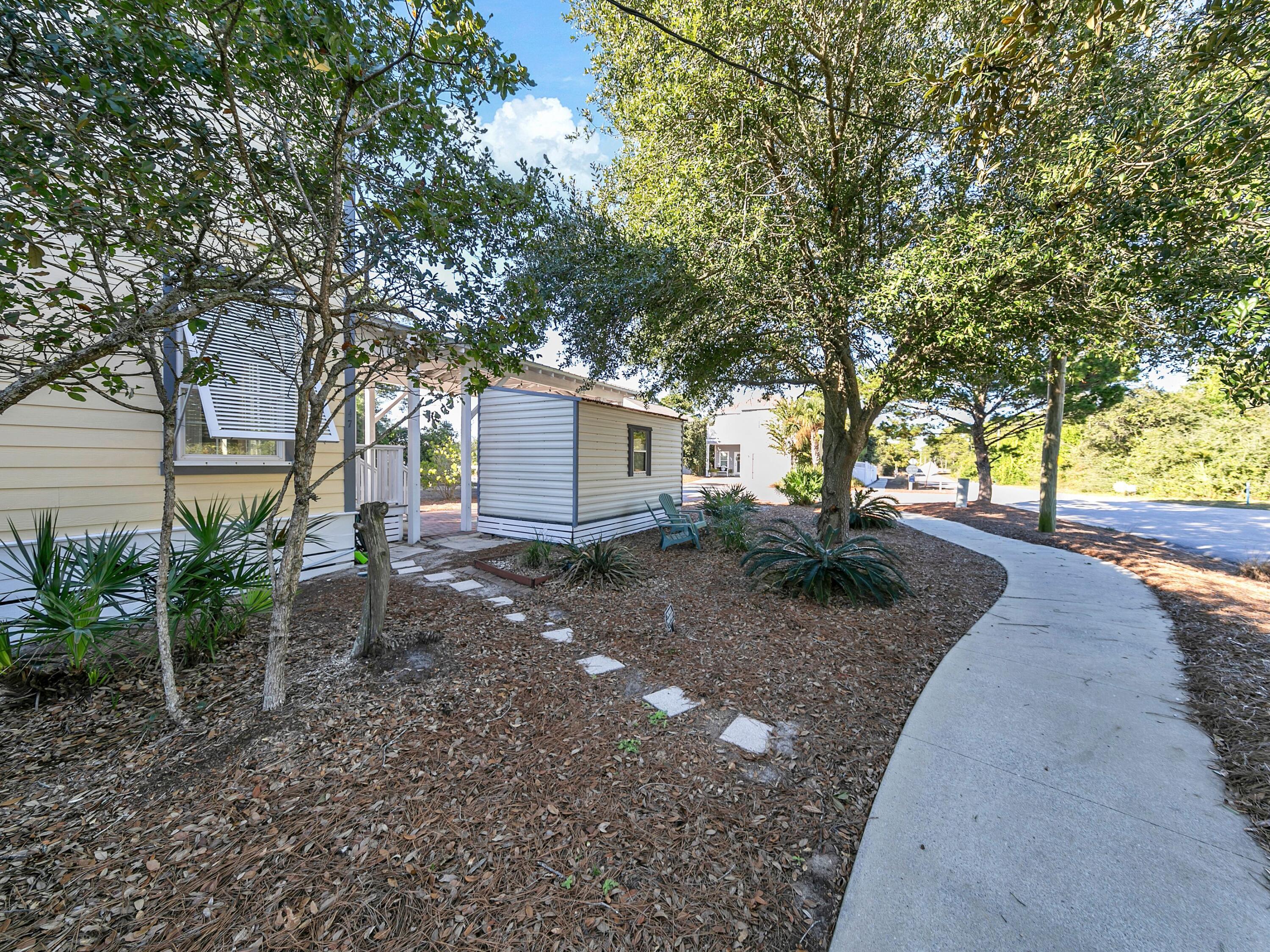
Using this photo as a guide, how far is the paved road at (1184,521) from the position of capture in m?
7.74

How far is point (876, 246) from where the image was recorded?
5.56 meters

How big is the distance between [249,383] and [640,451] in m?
6.51

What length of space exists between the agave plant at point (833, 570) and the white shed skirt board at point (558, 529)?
122 inches

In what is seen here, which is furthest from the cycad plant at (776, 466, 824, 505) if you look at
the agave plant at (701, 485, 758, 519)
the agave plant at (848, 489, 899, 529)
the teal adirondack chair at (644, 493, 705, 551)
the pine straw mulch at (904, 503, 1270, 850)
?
the teal adirondack chair at (644, 493, 705, 551)

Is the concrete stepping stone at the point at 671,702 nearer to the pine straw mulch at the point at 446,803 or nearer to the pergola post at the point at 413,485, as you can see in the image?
the pine straw mulch at the point at 446,803

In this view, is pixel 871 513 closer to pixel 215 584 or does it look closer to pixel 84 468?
pixel 215 584

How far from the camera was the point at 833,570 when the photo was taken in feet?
16.1

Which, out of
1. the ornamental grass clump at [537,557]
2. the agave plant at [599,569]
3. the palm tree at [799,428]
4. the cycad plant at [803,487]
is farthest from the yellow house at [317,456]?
the palm tree at [799,428]

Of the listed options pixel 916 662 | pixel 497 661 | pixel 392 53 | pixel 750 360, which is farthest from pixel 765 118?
pixel 497 661

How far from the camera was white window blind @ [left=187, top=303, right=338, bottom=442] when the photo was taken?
14.0ft

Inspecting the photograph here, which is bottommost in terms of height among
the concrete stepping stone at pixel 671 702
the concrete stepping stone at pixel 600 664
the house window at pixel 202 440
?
the concrete stepping stone at pixel 671 702

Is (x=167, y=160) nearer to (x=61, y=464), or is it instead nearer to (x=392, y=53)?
(x=392, y=53)

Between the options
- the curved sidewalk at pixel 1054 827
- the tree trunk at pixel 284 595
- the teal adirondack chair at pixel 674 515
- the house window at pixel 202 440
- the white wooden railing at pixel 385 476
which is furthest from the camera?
the teal adirondack chair at pixel 674 515

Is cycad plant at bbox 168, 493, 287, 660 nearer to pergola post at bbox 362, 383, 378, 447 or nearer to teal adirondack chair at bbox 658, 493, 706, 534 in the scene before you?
pergola post at bbox 362, 383, 378, 447
